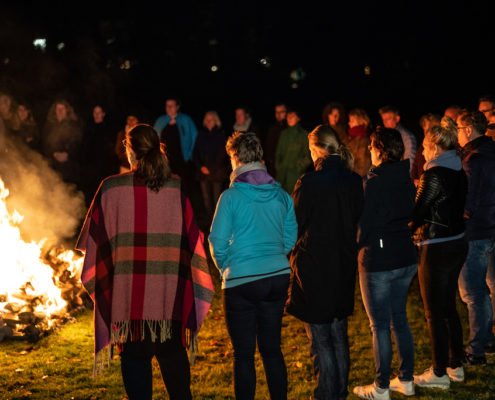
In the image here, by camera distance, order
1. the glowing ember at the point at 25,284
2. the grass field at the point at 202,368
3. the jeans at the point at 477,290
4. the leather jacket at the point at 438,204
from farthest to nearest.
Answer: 1. the glowing ember at the point at 25,284
2. the jeans at the point at 477,290
3. the grass field at the point at 202,368
4. the leather jacket at the point at 438,204

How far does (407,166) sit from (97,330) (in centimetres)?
267

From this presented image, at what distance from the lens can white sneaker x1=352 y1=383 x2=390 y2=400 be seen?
5.91 m

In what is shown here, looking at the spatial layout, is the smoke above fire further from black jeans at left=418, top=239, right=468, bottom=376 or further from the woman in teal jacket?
black jeans at left=418, top=239, right=468, bottom=376

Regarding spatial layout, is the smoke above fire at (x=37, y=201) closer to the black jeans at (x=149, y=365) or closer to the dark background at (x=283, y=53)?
the black jeans at (x=149, y=365)

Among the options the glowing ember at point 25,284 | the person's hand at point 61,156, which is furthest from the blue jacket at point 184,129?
the glowing ember at point 25,284

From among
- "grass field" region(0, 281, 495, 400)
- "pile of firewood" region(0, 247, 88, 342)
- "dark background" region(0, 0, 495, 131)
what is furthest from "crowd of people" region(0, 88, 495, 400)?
"dark background" region(0, 0, 495, 131)

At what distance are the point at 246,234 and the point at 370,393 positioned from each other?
198 centimetres

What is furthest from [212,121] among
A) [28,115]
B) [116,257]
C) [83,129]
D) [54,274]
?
[116,257]

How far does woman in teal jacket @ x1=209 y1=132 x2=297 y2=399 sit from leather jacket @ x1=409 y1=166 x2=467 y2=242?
132cm

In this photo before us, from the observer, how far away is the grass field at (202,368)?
614 centimetres

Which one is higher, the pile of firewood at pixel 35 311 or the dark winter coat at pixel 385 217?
the dark winter coat at pixel 385 217

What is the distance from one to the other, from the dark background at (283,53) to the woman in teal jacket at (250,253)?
20.8 m

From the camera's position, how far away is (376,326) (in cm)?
579

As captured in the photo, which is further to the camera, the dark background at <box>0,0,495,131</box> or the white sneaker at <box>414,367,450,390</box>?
the dark background at <box>0,0,495,131</box>
